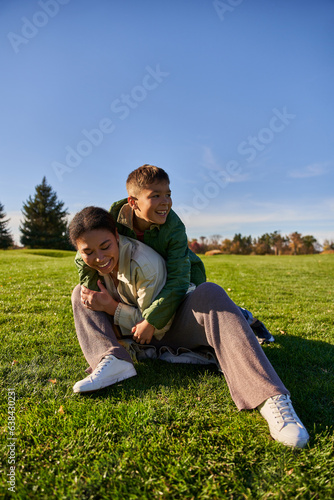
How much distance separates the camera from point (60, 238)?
41.3 m

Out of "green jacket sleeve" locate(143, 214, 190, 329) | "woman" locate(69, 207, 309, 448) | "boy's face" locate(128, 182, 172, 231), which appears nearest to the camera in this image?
"woman" locate(69, 207, 309, 448)

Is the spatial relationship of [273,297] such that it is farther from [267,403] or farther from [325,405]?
[267,403]

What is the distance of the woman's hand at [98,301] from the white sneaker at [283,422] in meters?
1.34

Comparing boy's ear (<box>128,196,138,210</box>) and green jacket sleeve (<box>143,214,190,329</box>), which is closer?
green jacket sleeve (<box>143,214,190,329</box>)

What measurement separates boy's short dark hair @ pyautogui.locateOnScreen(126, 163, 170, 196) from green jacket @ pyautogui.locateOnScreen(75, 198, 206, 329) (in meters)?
0.15

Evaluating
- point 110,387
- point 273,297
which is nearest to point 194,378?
point 110,387

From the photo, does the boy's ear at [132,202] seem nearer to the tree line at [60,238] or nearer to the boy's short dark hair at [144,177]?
the boy's short dark hair at [144,177]

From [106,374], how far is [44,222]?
45.3 meters

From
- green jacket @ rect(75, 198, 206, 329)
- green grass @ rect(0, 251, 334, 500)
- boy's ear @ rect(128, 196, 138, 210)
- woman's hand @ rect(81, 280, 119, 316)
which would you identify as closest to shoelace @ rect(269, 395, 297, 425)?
green grass @ rect(0, 251, 334, 500)

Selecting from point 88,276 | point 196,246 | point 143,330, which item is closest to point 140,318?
point 143,330

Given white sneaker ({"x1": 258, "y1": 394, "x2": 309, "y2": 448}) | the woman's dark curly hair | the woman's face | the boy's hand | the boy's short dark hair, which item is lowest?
white sneaker ({"x1": 258, "y1": 394, "x2": 309, "y2": 448})

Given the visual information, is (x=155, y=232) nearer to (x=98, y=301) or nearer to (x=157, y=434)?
(x=98, y=301)

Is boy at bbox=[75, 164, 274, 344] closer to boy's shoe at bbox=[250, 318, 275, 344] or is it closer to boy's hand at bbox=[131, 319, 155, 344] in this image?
boy's hand at bbox=[131, 319, 155, 344]

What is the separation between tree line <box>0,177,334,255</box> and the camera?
1226 inches
